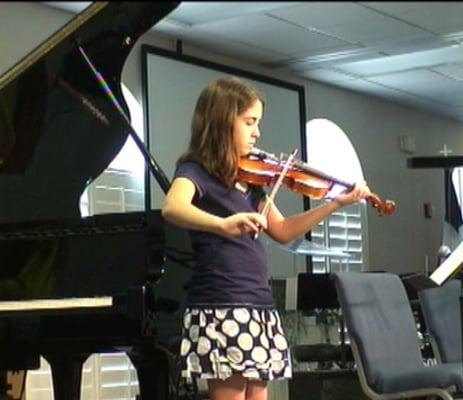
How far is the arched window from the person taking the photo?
6.94 metres

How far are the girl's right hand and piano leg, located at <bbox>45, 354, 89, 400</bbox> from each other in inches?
43.7

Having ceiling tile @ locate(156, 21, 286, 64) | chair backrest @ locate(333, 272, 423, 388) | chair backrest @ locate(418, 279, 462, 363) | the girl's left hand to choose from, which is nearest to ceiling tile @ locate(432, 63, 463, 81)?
ceiling tile @ locate(156, 21, 286, 64)

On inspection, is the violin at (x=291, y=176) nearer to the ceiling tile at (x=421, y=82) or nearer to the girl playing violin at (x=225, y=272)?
the girl playing violin at (x=225, y=272)

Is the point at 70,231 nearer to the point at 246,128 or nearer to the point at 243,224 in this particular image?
the point at 246,128

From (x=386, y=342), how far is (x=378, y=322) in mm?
59

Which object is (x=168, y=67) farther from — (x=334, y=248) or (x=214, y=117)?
(x=214, y=117)

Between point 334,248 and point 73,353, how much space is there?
445 cm

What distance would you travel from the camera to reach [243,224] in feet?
5.58

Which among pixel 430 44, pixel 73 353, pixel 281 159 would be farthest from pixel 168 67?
pixel 281 159

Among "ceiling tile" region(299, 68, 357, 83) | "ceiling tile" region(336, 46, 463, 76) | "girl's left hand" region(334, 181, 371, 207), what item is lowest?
"girl's left hand" region(334, 181, 371, 207)

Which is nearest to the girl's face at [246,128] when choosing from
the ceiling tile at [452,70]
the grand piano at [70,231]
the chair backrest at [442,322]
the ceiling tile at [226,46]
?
the grand piano at [70,231]

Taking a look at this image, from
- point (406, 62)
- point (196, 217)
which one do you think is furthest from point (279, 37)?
point (196, 217)

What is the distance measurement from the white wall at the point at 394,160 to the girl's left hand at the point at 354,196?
4.48m

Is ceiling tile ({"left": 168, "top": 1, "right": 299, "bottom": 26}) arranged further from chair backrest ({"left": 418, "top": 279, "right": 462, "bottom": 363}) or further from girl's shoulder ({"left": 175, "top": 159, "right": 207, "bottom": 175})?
chair backrest ({"left": 418, "top": 279, "right": 462, "bottom": 363})
